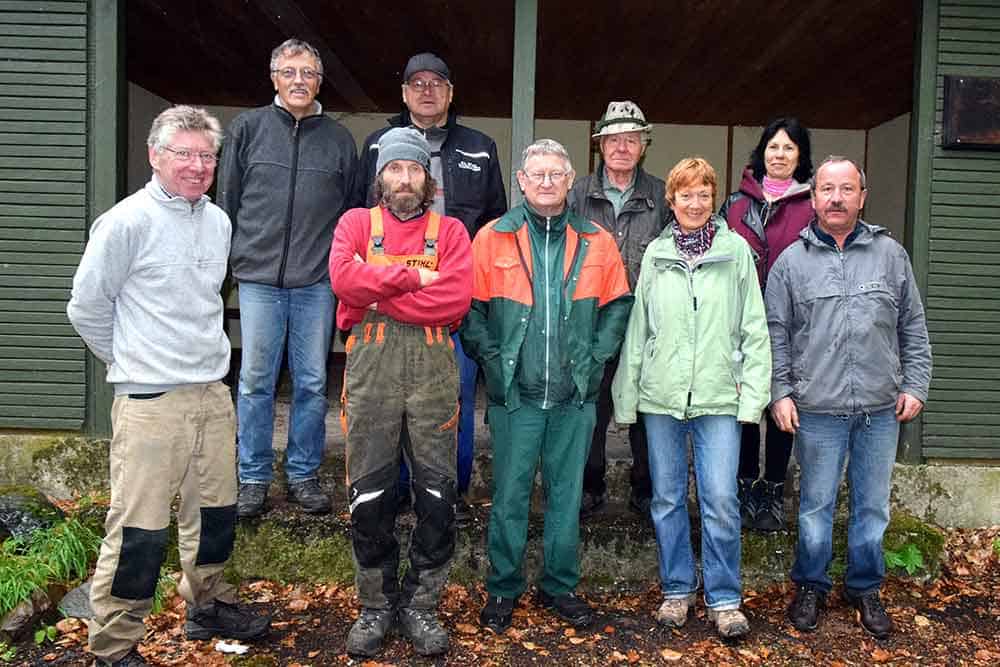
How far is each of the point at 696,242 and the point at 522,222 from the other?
0.78 meters

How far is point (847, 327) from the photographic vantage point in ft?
11.2

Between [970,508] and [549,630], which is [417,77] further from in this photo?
[970,508]

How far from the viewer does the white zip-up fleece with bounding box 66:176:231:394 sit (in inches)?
114

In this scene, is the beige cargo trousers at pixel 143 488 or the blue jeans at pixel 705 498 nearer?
the beige cargo trousers at pixel 143 488

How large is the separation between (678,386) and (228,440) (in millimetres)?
1929

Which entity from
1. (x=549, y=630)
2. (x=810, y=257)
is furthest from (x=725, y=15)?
(x=549, y=630)

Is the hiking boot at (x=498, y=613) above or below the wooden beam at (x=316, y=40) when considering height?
below

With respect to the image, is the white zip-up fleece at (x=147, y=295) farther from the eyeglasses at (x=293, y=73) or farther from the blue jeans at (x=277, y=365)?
the eyeglasses at (x=293, y=73)

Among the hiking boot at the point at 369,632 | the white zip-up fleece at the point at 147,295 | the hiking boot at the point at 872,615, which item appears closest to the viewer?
the white zip-up fleece at the point at 147,295

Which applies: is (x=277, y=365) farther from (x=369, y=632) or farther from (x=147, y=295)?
(x=369, y=632)

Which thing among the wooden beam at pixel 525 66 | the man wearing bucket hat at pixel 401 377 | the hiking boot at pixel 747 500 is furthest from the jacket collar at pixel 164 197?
the hiking boot at pixel 747 500

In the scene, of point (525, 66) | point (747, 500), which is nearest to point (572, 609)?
point (747, 500)

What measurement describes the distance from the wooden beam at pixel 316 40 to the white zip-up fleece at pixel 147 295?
3.57 metres

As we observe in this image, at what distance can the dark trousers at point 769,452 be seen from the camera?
4016 millimetres
